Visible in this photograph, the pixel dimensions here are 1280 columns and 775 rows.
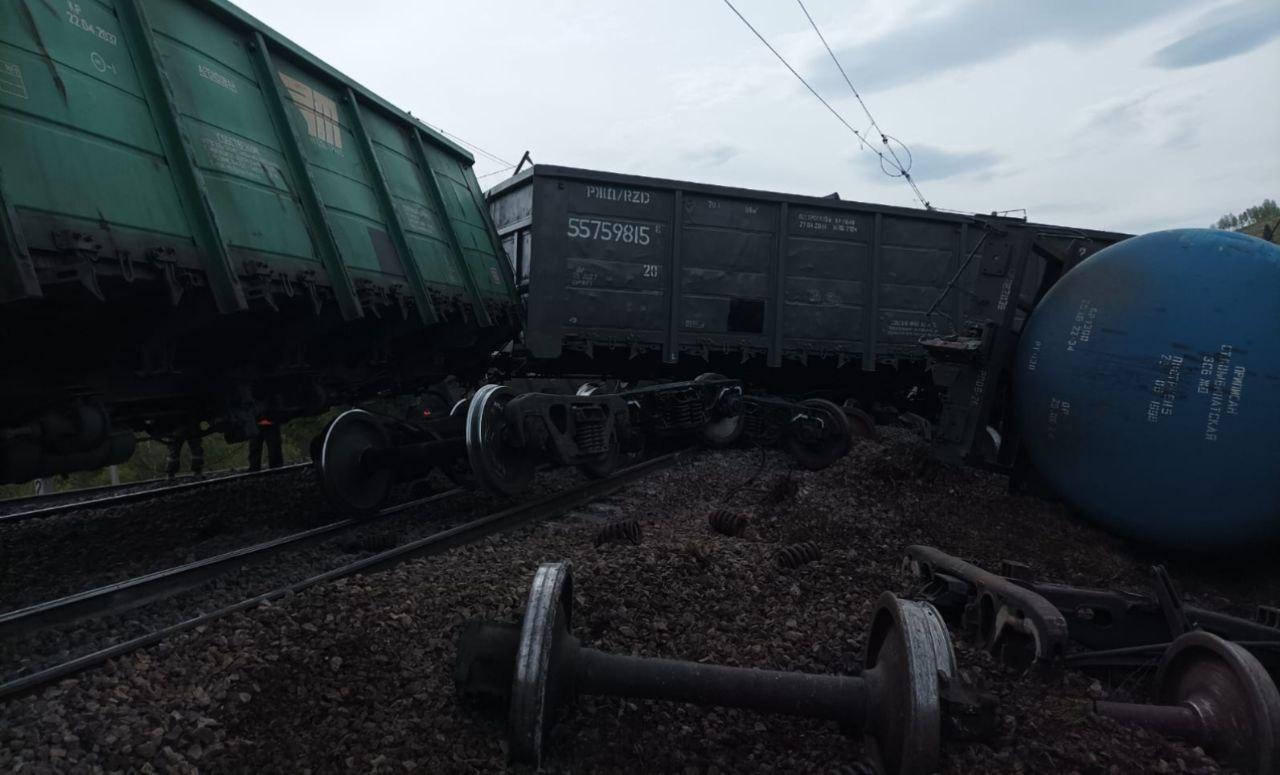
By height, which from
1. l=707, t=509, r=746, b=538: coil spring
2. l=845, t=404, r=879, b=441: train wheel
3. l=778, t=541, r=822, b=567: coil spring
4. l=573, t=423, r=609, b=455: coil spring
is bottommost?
l=845, t=404, r=879, b=441: train wheel

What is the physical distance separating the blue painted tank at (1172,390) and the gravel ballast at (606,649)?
1.54 ft

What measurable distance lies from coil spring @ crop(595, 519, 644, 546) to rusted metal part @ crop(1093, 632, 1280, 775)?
2.71 metres

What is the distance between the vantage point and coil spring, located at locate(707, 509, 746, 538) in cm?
524

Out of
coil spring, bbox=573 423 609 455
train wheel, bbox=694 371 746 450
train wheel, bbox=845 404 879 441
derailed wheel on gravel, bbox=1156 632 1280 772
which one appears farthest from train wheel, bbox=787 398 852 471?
derailed wheel on gravel, bbox=1156 632 1280 772

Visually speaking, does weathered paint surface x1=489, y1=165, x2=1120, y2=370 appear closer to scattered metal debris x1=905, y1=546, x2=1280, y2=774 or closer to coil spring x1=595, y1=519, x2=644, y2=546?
coil spring x1=595, y1=519, x2=644, y2=546

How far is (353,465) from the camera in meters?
6.11

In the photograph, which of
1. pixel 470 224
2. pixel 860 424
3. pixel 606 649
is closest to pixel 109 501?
pixel 470 224

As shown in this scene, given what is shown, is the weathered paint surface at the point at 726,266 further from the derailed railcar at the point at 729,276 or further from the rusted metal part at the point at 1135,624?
the rusted metal part at the point at 1135,624

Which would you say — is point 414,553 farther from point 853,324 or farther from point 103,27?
point 853,324

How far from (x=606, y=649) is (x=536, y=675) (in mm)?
958

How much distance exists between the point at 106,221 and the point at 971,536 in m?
5.39

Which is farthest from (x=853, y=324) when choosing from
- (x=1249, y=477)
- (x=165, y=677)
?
(x=165, y=677)

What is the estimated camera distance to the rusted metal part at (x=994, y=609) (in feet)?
9.65

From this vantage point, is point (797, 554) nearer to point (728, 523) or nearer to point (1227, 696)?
point (728, 523)
